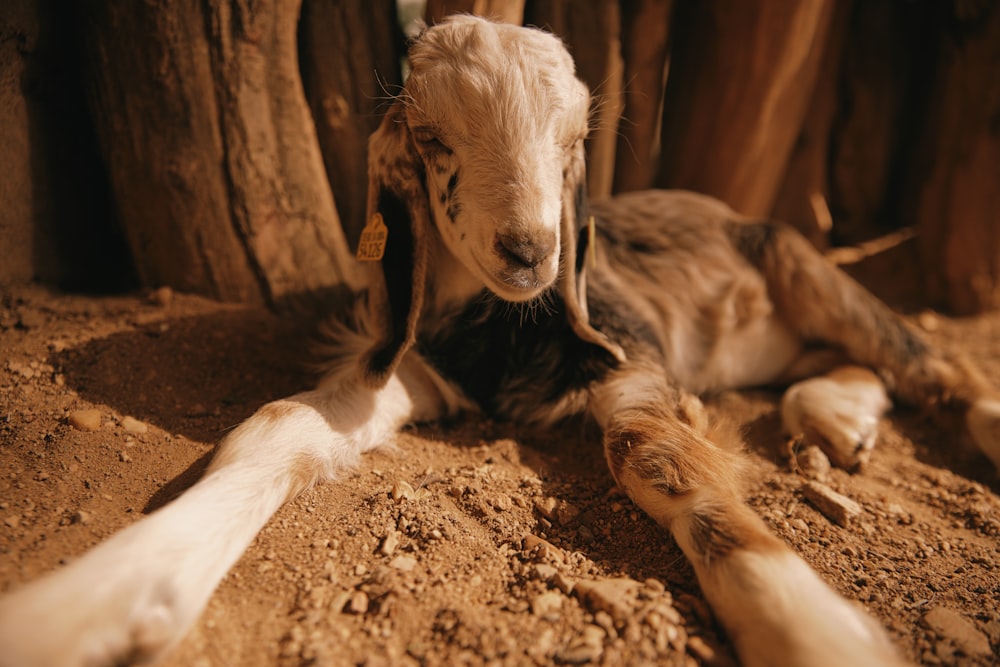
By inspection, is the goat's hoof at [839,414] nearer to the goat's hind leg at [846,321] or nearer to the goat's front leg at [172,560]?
the goat's hind leg at [846,321]

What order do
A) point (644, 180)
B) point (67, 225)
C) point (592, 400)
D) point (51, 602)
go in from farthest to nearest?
point (644, 180) < point (67, 225) < point (592, 400) < point (51, 602)

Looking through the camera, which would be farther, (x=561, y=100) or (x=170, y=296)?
(x=170, y=296)

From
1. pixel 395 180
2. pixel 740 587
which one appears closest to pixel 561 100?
pixel 395 180

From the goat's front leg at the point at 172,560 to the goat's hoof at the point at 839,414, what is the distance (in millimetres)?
2053

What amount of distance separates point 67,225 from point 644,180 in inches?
139

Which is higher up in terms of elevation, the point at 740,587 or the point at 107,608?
the point at 107,608

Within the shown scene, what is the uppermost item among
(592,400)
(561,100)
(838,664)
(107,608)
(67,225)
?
(561,100)

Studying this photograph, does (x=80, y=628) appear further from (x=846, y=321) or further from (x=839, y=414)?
(x=846, y=321)

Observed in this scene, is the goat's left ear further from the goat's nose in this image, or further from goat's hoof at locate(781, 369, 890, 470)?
goat's hoof at locate(781, 369, 890, 470)

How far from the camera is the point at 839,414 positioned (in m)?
2.97

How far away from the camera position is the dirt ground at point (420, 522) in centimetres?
172

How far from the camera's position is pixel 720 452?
7.94ft

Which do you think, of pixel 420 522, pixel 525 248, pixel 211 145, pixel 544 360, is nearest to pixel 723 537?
pixel 420 522

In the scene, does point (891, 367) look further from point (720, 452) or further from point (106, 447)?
point (106, 447)
